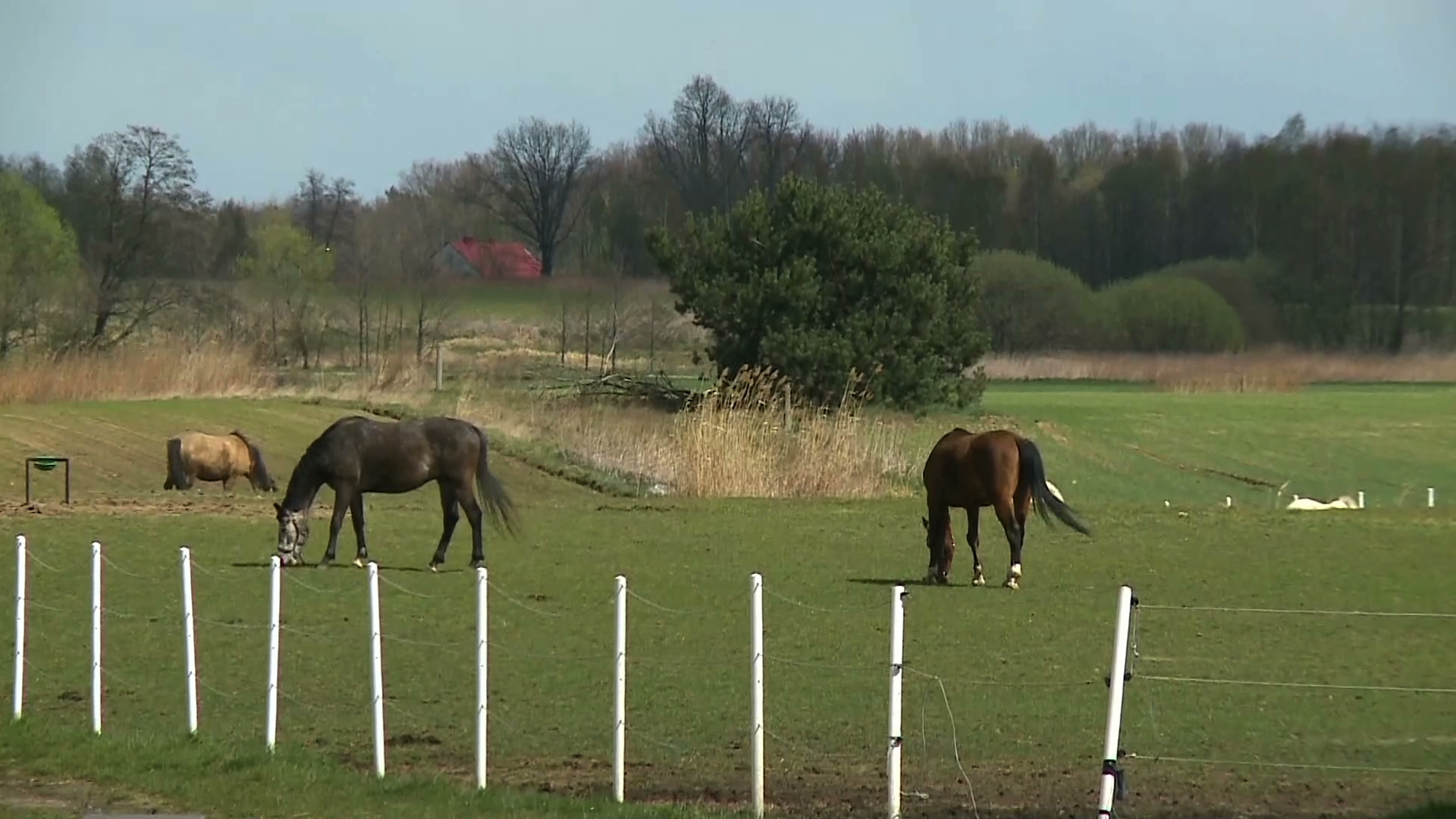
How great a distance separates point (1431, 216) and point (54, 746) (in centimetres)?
6252

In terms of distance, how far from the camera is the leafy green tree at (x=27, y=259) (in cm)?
4494

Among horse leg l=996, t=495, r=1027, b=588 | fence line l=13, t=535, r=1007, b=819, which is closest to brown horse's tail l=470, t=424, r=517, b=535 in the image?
fence line l=13, t=535, r=1007, b=819

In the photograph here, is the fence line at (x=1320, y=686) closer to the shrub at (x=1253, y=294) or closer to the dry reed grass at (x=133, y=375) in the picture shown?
the dry reed grass at (x=133, y=375)

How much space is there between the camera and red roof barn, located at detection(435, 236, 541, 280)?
73750mm

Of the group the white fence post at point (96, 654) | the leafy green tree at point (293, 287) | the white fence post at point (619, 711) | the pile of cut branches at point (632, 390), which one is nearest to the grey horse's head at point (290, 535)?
the white fence post at point (96, 654)

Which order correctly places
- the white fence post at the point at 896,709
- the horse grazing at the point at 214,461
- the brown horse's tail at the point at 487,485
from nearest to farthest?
the white fence post at the point at 896,709 → the brown horse's tail at the point at 487,485 → the horse grazing at the point at 214,461

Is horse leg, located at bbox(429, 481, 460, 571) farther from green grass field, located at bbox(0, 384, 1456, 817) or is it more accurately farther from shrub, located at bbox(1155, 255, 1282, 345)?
shrub, located at bbox(1155, 255, 1282, 345)

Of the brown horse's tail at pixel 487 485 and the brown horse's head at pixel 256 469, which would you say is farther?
the brown horse's head at pixel 256 469

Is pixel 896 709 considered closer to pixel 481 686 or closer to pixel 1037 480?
pixel 481 686

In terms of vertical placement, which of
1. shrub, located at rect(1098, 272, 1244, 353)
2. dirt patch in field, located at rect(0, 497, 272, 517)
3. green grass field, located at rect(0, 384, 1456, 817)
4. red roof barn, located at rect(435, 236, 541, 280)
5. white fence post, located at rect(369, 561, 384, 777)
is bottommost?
dirt patch in field, located at rect(0, 497, 272, 517)

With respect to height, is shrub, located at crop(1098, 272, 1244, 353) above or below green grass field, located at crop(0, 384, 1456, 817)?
above

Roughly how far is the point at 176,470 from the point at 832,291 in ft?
63.8

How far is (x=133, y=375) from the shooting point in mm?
40000

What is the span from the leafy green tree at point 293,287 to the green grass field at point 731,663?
87.7 feet
